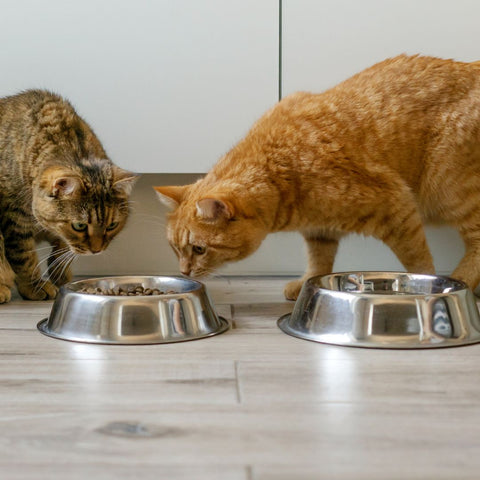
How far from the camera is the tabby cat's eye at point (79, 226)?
1.89m

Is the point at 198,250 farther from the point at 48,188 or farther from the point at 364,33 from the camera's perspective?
the point at 364,33

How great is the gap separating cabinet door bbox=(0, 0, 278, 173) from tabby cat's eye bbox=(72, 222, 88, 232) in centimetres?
32

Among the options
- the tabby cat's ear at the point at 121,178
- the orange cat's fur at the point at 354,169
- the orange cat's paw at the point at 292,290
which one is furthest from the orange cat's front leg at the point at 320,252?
the tabby cat's ear at the point at 121,178

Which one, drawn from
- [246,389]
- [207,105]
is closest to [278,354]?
[246,389]

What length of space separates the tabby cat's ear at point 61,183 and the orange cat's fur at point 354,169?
0.23 metres

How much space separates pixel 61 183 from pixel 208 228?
16.6 inches

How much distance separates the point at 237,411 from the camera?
1.08 m

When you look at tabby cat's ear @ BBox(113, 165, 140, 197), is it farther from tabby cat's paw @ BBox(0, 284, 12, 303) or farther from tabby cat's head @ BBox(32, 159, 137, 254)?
tabby cat's paw @ BBox(0, 284, 12, 303)

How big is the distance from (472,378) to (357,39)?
116 cm

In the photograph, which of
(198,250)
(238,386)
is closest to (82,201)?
(198,250)

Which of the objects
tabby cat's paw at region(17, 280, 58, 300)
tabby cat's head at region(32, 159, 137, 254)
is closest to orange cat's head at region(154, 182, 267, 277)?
tabby cat's head at region(32, 159, 137, 254)

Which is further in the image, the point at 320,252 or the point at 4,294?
the point at 320,252

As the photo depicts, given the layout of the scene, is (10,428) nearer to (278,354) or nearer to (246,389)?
(246,389)

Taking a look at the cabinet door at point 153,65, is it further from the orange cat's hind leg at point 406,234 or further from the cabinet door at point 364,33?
the orange cat's hind leg at point 406,234
